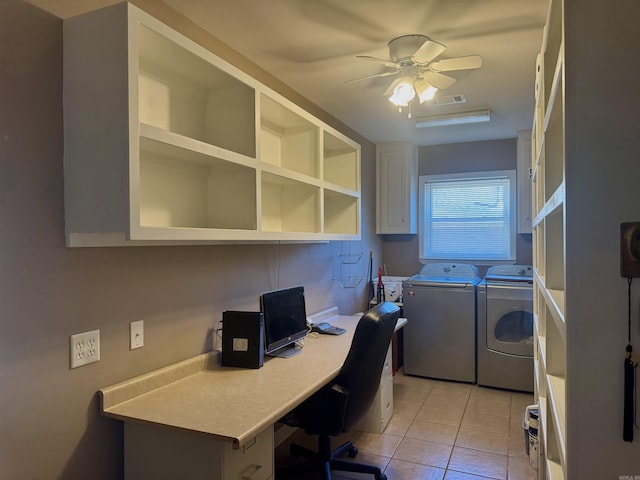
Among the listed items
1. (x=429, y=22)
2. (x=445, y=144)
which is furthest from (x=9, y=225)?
(x=445, y=144)

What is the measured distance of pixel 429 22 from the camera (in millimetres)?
1988

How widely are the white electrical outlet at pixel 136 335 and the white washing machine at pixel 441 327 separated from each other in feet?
9.17

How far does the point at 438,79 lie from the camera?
2.35 metres

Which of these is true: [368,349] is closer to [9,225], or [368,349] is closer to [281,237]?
[281,237]

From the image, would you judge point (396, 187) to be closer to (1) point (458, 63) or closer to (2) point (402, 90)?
(2) point (402, 90)

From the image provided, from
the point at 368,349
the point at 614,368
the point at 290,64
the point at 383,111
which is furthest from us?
the point at 383,111

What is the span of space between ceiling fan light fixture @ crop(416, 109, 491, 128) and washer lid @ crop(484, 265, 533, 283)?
1390mm

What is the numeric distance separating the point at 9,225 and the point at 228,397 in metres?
0.98

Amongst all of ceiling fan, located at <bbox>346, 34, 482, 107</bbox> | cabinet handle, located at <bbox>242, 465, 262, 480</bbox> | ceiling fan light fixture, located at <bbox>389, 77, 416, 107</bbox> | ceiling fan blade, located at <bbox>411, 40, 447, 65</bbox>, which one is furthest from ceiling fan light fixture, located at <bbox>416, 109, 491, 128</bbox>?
cabinet handle, located at <bbox>242, 465, 262, 480</bbox>

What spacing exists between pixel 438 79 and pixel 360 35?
20.7 inches

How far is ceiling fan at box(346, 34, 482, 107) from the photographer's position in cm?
210

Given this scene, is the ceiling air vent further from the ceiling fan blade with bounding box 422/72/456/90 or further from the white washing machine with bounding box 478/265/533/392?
the white washing machine with bounding box 478/265/533/392

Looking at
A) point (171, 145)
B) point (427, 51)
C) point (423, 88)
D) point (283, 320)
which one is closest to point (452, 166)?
point (423, 88)

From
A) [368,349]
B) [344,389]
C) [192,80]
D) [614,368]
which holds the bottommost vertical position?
[344,389]
